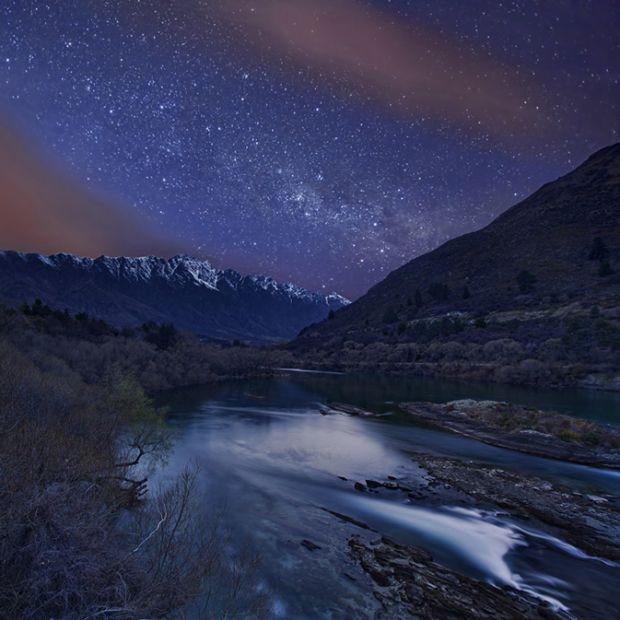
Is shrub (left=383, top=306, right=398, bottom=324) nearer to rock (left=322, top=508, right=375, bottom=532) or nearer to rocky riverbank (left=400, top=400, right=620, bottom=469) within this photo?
rocky riverbank (left=400, top=400, right=620, bottom=469)

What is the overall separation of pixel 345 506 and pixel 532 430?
2685cm

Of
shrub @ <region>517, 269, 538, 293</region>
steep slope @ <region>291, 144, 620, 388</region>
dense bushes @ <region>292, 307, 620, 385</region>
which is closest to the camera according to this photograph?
dense bushes @ <region>292, 307, 620, 385</region>

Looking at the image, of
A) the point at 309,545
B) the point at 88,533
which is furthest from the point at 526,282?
the point at 88,533

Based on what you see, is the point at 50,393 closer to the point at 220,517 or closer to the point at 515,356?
the point at 220,517

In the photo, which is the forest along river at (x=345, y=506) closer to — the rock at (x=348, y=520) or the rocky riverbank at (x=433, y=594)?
the rock at (x=348, y=520)

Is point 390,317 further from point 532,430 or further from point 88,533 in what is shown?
point 88,533

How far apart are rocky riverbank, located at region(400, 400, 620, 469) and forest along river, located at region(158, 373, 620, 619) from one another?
2157 mm

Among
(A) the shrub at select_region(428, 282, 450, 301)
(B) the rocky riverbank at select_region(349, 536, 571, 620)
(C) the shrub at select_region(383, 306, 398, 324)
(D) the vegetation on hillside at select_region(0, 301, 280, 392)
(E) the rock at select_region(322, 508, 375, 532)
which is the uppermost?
(A) the shrub at select_region(428, 282, 450, 301)

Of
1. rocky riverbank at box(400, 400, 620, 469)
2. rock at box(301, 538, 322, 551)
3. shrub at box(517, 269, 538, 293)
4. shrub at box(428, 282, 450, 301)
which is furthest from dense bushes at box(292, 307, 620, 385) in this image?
rock at box(301, 538, 322, 551)

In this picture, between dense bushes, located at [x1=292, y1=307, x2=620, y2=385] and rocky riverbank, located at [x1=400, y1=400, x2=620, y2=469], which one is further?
dense bushes, located at [x1=292, y1=307, x2=620, y2=385]

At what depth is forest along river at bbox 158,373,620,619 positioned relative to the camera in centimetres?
1641

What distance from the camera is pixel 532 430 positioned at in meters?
43.4

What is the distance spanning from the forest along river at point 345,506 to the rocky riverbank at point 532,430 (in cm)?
216

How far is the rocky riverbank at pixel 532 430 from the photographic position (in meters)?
37.2
